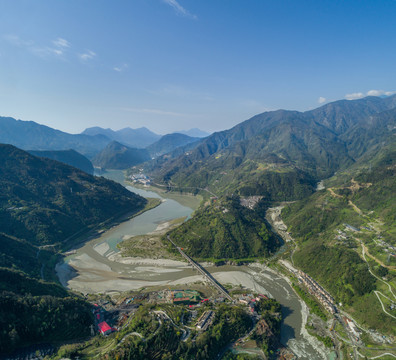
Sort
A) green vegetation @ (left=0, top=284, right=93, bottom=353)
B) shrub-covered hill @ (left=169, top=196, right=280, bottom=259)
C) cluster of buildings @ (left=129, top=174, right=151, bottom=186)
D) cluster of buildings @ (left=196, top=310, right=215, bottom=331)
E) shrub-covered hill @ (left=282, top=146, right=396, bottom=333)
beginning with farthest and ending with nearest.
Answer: cluster of buildings @ (left=129, top=174, right=151, bottom=186)
shrub-covered hill @ (left=169, top=196, right=280, bottom=259)
shrub-covered hill @ (left=282, top=146, right=396, bottom=333)
cluster of buildings @ (left=196, top=310, right=215, bottom=331)
green vegetation @ (left=0, top=284, right=93, bottom=353)

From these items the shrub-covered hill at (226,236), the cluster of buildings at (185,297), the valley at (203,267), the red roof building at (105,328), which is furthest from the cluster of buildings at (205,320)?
the shrub-covered hill at (226,236)

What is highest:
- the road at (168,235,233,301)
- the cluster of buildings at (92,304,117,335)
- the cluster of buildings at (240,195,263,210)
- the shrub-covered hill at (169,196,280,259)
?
the cluster of buildings at (240,195,263,210)

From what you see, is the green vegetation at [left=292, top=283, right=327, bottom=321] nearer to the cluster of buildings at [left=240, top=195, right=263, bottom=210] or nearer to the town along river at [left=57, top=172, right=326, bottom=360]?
the town along river at [left=57, top=172, right=326, bottom=360]

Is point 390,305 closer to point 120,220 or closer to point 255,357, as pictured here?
point 255,357

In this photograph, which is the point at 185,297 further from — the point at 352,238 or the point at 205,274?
the point at 352,238

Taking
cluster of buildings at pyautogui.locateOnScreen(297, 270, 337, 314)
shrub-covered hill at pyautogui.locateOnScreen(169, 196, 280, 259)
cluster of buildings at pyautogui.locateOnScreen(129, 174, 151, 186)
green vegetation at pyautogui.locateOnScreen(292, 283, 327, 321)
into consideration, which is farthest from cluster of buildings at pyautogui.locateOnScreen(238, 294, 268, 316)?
cluster of buildings at pyautogui.locateOnScreen(129, 174, 151, 186)

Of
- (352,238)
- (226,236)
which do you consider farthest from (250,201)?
(352,238)
